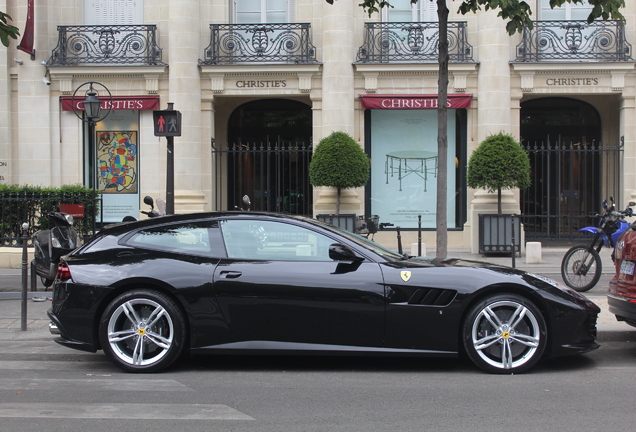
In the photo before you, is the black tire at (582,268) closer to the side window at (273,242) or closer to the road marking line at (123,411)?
the side window at (273,242)

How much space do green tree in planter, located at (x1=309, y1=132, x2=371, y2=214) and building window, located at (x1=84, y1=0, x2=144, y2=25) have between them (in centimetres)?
625

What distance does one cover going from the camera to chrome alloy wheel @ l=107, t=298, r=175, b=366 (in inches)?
235

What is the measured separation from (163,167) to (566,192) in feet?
35.8

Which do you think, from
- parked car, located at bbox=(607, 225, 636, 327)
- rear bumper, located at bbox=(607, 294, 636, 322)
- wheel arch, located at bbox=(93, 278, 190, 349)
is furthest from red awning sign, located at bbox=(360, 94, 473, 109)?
wheel arch, located at bbox=(93, 278, 190, 349)

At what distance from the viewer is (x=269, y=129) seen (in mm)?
19812

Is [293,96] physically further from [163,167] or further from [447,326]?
[447,326]

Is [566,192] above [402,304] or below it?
above

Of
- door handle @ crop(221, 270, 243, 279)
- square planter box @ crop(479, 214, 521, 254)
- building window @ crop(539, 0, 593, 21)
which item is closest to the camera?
door handle @ crop(221, 270, 243, 279)

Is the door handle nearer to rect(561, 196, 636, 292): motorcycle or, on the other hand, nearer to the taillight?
the taillight

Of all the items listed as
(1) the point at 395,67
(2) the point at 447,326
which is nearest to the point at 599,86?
(1) the point at 395,67

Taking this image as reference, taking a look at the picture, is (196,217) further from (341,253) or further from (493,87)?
(493,87)

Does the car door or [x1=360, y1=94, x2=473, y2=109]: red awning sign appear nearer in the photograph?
the car door

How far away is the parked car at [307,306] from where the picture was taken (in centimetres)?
585

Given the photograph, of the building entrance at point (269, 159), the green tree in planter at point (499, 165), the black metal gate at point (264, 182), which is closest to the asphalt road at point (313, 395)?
the green tree in planter at point (499, 165)
